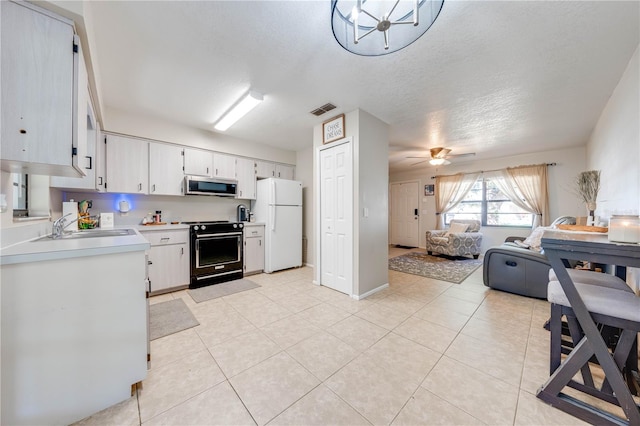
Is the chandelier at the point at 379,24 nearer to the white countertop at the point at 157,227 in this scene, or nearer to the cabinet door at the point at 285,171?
the white countertop at the point at 157,227

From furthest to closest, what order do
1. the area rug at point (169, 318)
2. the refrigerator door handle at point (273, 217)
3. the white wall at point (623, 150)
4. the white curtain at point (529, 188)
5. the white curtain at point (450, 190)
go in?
the white curtain at point (450, 190)
the white curtain at point (529, 188)
the refrigerator door handle at point (273, 217)
the area rug at point (169, 318)
the white wall at point (623, 150)

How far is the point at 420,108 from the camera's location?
2945 millimetres

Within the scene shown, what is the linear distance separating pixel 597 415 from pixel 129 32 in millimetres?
3953

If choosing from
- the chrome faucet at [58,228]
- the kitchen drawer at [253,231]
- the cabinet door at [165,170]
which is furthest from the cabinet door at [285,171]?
the chrome faucet at [58,228]

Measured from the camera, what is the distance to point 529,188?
200 inches

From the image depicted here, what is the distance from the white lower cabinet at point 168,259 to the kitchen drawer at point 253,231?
0.93 m

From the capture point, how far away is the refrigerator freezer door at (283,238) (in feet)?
13.4

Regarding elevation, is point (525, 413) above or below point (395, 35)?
below

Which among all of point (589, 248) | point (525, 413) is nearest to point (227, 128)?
point (589, 248)

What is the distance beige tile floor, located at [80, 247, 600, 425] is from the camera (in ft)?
4.16

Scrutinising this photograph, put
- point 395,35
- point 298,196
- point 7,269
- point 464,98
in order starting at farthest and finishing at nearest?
point 298,196 < point 464,98 < point 395,35 < point 7,269

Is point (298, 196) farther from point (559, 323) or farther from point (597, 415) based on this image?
point (597, 415)

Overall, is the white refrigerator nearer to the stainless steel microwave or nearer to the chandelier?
the stainless steel microwave

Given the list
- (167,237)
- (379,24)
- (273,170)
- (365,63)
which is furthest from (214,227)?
(379,24)
